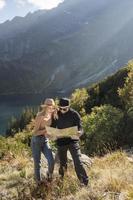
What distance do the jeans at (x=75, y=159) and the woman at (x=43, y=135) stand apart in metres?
0.29

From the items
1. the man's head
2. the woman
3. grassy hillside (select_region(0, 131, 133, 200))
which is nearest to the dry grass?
grassy hillside (select_region(0, 131, 133, 200))

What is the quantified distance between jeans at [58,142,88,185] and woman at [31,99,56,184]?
287 mm

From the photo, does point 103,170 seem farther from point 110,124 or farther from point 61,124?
point 110,124

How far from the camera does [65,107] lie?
1175 cm

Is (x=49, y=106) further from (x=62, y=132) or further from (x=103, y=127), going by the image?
(x=103, y=127)

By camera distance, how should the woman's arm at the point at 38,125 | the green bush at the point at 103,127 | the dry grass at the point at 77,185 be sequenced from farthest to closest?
the green bush at the point at 103,127
the woman's arm at the point at 38,125
the dry grass at the point at 77,185

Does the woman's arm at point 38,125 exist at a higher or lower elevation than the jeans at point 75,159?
higher

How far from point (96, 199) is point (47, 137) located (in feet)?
10.0

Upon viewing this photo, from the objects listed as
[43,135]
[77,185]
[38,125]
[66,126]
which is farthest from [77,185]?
[38,125]

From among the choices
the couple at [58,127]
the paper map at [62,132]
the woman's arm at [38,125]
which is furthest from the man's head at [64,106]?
the woman's arm at [38,125]

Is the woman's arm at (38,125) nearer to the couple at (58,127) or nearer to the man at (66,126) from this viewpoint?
the couple at (58,127)

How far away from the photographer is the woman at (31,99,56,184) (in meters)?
11.9

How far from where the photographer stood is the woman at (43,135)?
11852mm

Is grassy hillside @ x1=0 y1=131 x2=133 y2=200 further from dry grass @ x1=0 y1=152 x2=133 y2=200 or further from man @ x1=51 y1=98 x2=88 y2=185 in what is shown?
man @ x1=51 y1=98 x2=88 y2=185
